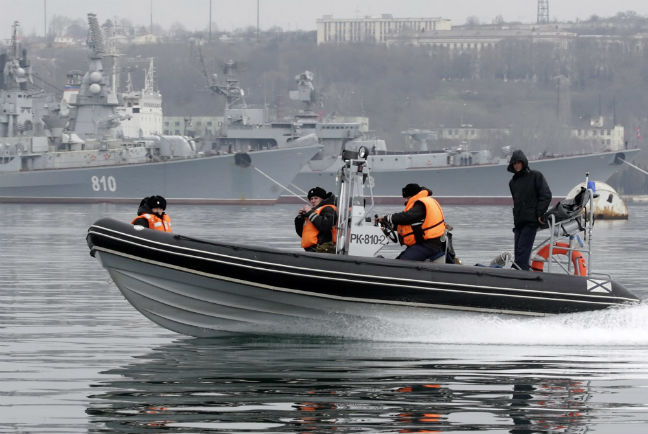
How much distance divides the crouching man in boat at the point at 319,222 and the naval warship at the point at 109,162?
68.6 meters

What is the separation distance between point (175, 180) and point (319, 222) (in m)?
69.4

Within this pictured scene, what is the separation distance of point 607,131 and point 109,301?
123452 millimetres

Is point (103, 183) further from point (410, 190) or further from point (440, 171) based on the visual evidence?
point (410, 190)

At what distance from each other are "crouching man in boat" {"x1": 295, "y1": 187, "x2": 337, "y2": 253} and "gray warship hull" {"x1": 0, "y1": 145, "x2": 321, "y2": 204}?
2698 inches

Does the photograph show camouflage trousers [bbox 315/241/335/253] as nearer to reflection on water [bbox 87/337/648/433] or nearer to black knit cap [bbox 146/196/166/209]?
reflection on water [bbox 87/337/648/433]

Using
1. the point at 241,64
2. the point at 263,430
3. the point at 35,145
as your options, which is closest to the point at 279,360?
the point at 263,430

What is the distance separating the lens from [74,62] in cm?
15938

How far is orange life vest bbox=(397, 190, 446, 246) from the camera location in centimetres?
1348

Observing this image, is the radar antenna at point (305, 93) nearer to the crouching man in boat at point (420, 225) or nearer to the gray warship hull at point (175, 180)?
the gray warship hull at point (175, 180)

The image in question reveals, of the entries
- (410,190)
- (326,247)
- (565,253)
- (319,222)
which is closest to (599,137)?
→ (565,253)

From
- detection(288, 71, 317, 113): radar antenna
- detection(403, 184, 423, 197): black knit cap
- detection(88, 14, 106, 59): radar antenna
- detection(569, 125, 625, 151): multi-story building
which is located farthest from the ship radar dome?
detection(403, 184, 423, 197): black knit cap

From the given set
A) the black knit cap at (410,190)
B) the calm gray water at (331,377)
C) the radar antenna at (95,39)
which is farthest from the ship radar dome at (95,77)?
the black knit cap at (410,190)

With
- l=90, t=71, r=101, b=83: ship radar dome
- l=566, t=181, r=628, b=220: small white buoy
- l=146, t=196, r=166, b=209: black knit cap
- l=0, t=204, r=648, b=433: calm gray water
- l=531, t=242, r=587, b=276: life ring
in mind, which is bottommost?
l=566, t=181, r=628, b=220: small white buoy

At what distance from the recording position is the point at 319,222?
550 inches
